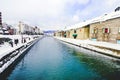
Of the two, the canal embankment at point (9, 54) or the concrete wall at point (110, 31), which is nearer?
the canal embankment at point (9, 54)

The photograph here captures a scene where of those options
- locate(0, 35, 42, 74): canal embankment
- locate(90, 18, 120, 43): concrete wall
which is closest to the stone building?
locate(90, 18, 120, 43): concrete wall

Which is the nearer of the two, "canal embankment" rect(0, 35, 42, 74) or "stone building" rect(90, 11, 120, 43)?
"canal embankment" rect(0, 35, 42, 74)

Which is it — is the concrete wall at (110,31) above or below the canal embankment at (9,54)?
above

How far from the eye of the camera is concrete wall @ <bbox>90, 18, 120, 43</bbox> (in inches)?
1336

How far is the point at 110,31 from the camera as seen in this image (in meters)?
36.7

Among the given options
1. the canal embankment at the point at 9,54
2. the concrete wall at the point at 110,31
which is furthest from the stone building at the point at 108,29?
the canal embankment at the point at 9,54

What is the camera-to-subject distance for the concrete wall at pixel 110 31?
33.9 metres

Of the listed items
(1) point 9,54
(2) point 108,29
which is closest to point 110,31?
(2) point 108,29

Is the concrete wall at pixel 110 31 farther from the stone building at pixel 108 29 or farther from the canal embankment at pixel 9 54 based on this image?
the canal embankment at pixel 9 54

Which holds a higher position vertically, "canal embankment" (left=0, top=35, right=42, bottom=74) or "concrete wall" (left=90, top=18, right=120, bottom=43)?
"concrete wall" (left=90, top=18, right=120, bottom=43)

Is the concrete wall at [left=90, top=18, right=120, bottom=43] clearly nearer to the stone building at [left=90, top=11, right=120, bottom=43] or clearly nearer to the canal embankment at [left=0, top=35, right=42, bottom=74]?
the stone building at [left=90, top=11, right=120, bottom=43]

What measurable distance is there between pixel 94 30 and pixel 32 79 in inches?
1423

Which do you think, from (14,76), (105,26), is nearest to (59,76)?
(14,76)

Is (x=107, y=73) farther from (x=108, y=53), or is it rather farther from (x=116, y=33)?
(x=116, y=33)
